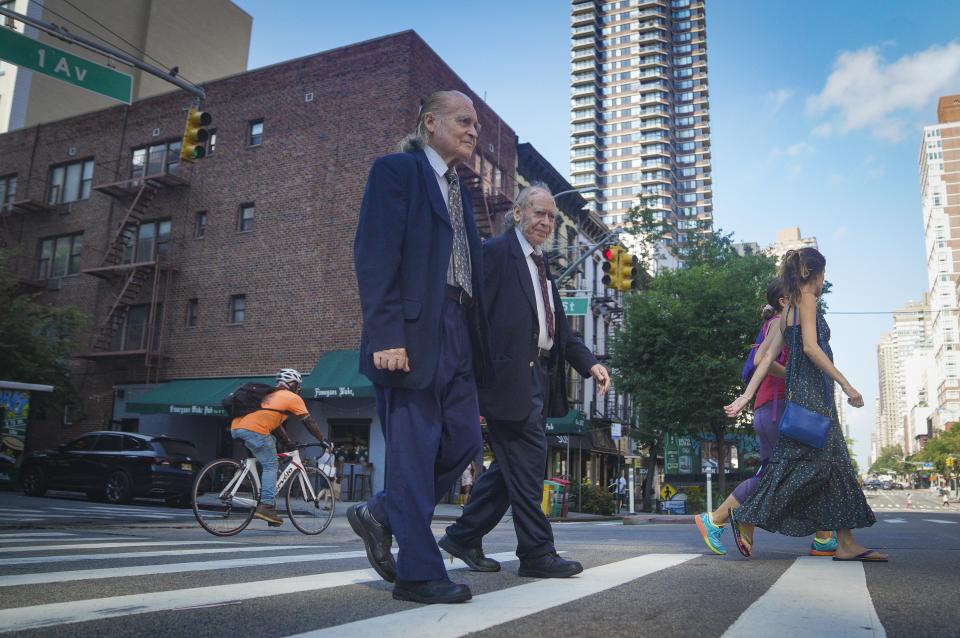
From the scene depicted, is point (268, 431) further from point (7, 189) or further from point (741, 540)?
point (7, 189)

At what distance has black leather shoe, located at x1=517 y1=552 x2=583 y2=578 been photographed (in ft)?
12.5

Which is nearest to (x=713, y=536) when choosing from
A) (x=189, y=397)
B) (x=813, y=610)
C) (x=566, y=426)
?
(x=813, y=610)

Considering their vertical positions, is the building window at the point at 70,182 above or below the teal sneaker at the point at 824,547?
above

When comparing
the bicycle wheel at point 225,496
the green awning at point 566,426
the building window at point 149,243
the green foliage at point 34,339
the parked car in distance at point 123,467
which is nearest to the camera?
the bicycle wheel at point 225,496

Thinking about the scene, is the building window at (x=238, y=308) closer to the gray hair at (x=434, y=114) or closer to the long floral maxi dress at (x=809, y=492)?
the long floral maxi dress at (x=809, y=492)

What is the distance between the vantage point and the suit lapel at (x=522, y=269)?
436cm

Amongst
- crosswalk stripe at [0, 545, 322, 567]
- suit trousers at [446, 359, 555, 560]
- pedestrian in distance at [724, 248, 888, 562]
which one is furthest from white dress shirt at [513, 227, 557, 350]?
crosswalk stripe at [0, 545, 322, 567]

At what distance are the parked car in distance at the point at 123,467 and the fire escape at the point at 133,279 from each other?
431 inches

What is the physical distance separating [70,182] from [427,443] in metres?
34.2

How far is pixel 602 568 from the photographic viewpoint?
4.28 m

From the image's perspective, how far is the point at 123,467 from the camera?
635 inches

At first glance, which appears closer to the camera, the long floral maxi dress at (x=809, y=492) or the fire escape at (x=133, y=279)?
the long floral maxi dress at (x=809, y=492)

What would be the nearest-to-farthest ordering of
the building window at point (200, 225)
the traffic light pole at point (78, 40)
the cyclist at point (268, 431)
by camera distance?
the cyclist at point (268, 431) < the traffic light pole at point (78, 40) < the building window at point (200, 225)

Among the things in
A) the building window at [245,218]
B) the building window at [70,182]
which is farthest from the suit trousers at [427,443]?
the building window at [70,182]
